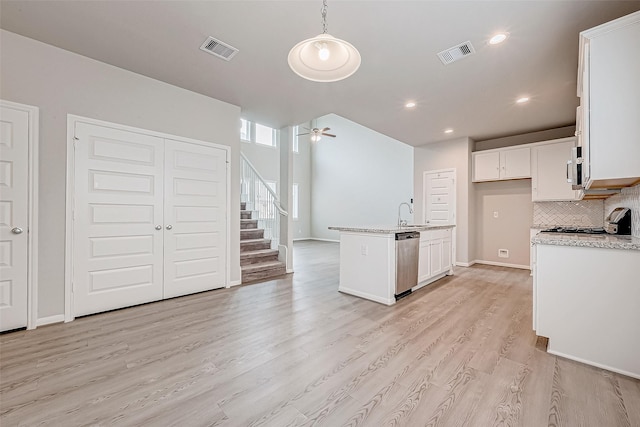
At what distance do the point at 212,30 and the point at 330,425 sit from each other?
3290mm

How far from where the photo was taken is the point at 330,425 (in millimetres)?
1536

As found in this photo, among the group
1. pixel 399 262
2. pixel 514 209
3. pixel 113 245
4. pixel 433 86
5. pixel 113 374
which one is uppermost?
pixel 433 86

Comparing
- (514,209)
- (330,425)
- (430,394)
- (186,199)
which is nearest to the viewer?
(330,425)

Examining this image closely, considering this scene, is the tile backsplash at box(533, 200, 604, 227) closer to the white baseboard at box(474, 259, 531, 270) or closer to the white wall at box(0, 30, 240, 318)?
the white baseboard at box(474, 259, 531, 270)

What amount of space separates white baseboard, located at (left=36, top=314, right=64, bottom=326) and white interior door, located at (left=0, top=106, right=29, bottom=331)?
106mm

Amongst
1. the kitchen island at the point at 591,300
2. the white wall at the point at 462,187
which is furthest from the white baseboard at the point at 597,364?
the white wall at the point at 462,187

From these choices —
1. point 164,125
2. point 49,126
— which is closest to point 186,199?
point 164,125

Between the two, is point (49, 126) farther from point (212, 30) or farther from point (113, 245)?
point (212, 30)

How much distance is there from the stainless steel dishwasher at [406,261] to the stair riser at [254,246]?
278 cm

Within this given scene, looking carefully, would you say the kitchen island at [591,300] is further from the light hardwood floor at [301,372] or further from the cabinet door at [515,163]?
the cabinet door at [515,163]

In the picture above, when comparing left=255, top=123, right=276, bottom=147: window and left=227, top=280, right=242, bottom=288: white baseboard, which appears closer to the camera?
left=227, top=280, right=242, bottom=288: white baseboard

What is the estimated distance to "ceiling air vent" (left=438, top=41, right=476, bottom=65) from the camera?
2828mm

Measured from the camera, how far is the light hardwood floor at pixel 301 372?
1.63 metres

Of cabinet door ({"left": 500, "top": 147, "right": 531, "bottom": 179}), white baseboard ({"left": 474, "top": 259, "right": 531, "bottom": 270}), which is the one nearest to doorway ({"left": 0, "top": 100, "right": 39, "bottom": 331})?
cabinet door ({"left": 500, "top": 147, "right": 531, "bottom": 179})
